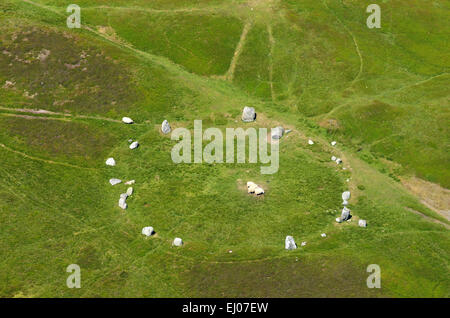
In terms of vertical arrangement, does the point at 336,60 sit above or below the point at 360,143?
above

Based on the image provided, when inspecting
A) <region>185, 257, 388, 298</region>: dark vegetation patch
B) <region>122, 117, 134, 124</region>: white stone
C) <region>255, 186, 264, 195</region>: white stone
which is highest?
<region>122, 117, 134, 124</region>: white stone

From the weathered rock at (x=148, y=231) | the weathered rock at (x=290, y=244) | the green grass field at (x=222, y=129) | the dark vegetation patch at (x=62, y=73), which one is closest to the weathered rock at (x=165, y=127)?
the green grass field at (x=222, y=129)

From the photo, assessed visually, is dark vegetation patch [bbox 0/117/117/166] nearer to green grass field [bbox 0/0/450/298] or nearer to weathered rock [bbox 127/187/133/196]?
green grass field [bbox 0/0/450/298]

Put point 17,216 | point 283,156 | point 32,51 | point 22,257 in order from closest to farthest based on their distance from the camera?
point 22,257 < point 17,216 < point 283,156 < point 32,51

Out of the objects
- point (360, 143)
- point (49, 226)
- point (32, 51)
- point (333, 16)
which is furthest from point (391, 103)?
point (32, 51)

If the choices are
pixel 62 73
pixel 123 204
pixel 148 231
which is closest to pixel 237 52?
pixel 62 73

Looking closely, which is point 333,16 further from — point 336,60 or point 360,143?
point 360,143

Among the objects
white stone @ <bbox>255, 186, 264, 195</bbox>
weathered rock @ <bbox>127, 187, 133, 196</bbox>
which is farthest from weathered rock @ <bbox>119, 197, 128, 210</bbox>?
white stone @ <bbox>255, 186, 264, 195</bbox>
